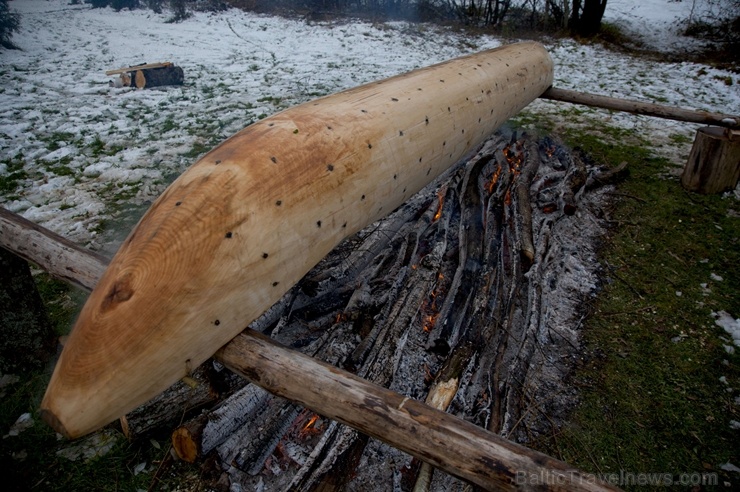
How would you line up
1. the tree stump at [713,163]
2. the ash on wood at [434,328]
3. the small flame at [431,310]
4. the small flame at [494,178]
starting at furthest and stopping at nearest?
1. the tree stump at [713,163]
2. the small flame at [494,178]
3. the small flame at [431,310]
4. the ash on wood at [434,328]

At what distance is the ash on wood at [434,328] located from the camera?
2078mm

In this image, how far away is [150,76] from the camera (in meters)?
7.44

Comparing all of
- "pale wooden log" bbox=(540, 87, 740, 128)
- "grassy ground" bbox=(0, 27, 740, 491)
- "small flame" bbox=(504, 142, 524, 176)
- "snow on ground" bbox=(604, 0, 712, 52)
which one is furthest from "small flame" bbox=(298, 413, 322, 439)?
"snow on ground" bbox=(604, 0, 712, 52)

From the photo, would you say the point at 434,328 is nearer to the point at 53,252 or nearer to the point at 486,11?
the point at 53,252

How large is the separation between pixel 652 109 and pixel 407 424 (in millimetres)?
5264

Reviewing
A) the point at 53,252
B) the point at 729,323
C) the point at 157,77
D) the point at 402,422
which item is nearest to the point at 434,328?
the point at 402,422

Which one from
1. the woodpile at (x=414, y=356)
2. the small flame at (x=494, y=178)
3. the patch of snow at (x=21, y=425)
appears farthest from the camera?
the small flame at (x=494, y=178)

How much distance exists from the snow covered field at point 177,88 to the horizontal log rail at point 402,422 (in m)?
3.00

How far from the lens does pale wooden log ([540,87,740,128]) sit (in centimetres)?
450

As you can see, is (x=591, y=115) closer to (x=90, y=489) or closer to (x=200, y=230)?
(x=200, y=230)

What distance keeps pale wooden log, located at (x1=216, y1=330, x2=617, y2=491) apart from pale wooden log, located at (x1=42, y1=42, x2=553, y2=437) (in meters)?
0.25

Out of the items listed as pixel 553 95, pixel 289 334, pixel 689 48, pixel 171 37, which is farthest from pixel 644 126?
pixel 171 37

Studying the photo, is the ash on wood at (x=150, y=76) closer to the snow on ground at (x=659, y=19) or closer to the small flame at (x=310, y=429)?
the small flame at (x=310, y=429)

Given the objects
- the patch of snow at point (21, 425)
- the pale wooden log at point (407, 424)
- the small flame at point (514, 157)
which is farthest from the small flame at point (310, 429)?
the small flame at point (514, 157)
